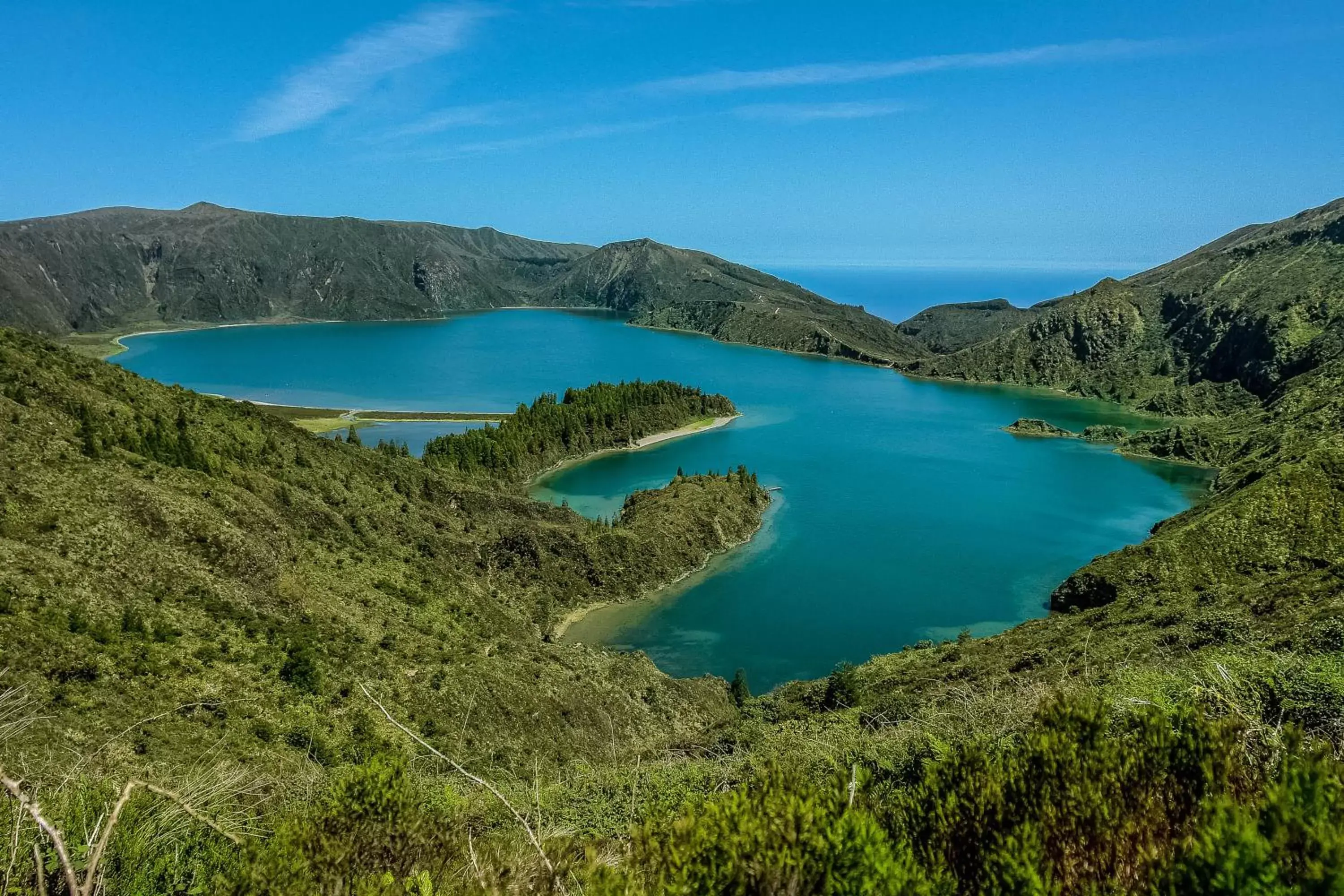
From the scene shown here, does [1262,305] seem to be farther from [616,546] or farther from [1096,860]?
[1096,860]

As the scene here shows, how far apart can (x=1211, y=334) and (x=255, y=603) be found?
614 feet

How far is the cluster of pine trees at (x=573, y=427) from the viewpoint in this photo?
94000 mm

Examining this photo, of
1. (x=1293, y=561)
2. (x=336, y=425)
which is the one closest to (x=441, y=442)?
(x=336, y=425)

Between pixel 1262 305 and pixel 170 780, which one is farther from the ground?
pixel 1262 305

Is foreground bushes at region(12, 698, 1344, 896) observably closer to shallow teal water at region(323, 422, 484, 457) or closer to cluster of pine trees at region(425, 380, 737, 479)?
cluster of pine trees at region(425, 380, 737, 479)

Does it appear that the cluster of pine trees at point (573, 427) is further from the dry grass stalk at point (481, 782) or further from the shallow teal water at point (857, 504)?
the dry grass stalk at point (481, 782)

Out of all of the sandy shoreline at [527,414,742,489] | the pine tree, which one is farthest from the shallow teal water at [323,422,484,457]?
the pine tree

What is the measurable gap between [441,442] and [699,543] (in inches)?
1609

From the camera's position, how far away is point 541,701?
36812 mm

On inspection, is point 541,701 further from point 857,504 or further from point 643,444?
point 643,444

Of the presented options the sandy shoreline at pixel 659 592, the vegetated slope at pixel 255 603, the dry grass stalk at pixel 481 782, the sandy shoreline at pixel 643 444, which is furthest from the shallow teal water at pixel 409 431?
the dry grass stalk at pixel 481 782

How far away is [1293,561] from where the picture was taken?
45688 millimetres

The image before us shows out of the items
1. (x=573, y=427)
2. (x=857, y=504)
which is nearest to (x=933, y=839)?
(x=857, y=504)

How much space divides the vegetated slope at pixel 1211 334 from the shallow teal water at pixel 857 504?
14.5 m
